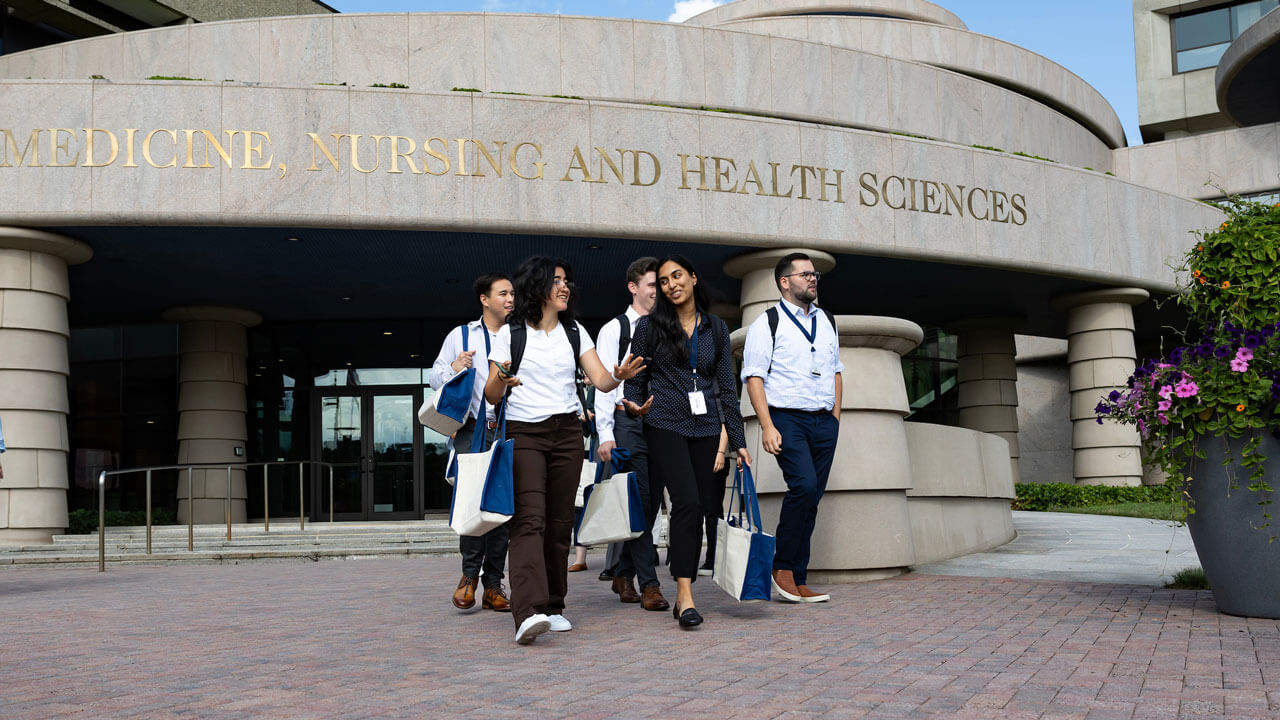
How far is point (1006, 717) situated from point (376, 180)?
1300cm

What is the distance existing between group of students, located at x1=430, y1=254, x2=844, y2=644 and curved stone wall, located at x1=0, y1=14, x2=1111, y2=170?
1297cm

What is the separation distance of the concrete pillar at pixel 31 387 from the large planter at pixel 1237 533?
46.5ft

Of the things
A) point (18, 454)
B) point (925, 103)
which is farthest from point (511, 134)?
point (925, 103)

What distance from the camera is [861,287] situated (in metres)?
20.8

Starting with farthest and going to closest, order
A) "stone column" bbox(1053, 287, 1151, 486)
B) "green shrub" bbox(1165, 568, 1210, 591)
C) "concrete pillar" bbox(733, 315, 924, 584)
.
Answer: "stone column" bbox(1053, 287, 1151, 486) → "concrete pillar" bbox(733, 315, 924, 584) → "green shrub" bbox(1165, 568, 1210, 591)

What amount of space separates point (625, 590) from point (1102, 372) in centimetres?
1632

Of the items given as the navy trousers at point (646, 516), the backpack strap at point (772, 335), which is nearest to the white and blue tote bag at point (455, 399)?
the navy trousers at point (646, 516)

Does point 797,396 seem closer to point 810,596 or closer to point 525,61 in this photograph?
point 810,596

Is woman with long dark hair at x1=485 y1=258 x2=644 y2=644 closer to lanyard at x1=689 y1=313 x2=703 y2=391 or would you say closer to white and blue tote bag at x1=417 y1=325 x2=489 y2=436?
white and blue tote bag at x1=417 y1=325 x2=489 y2=436

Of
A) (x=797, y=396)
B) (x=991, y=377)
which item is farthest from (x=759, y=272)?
(x=797, y=396)

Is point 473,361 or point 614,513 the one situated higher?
point 473,361

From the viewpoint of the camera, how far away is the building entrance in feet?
72.8

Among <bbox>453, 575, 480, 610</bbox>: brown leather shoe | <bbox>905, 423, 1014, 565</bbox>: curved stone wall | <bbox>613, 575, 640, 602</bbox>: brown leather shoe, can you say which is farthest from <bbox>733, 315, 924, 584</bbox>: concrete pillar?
<bbox>453, 575, 480, 610</bbox>: brown leather shoe

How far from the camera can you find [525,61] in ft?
62.8
